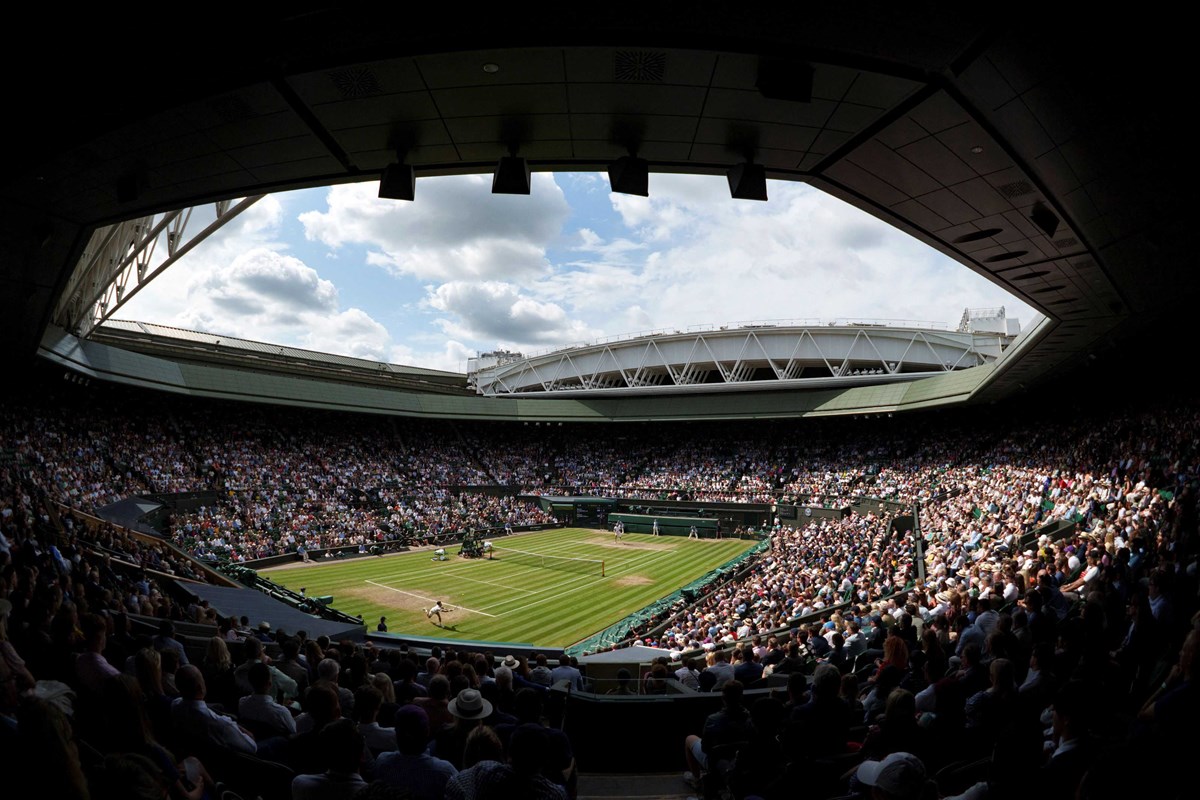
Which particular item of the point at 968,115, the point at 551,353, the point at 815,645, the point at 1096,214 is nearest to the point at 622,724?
the point at 815,645

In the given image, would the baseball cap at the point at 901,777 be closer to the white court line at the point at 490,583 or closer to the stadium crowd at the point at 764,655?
A: the stadium crowd at the point at 764,655

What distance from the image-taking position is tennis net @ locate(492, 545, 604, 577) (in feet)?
107

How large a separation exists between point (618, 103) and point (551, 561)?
31.0 metres

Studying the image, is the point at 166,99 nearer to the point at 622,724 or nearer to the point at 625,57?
the point at 625,57

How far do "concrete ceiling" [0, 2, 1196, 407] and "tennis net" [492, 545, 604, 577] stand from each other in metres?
26.5

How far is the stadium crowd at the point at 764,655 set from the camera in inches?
132

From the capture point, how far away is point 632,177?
681cm

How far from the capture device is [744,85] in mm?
5441

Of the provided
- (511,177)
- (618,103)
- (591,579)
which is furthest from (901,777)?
(591,579)

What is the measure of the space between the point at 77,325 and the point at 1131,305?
111 ft

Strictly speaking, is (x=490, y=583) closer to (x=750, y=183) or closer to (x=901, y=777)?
(x=750, y=183)

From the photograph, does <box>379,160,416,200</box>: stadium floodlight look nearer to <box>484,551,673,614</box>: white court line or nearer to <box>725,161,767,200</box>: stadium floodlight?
<box>725,161,767,200</box>: stadium floodlight

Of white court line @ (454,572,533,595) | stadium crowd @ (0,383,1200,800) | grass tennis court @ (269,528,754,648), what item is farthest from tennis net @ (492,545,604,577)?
stadium crowd @ (0,383,1200,800)

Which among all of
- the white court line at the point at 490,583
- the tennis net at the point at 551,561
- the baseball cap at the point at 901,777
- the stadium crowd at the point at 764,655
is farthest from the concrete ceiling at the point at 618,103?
the tennis net at the point at 551,561
